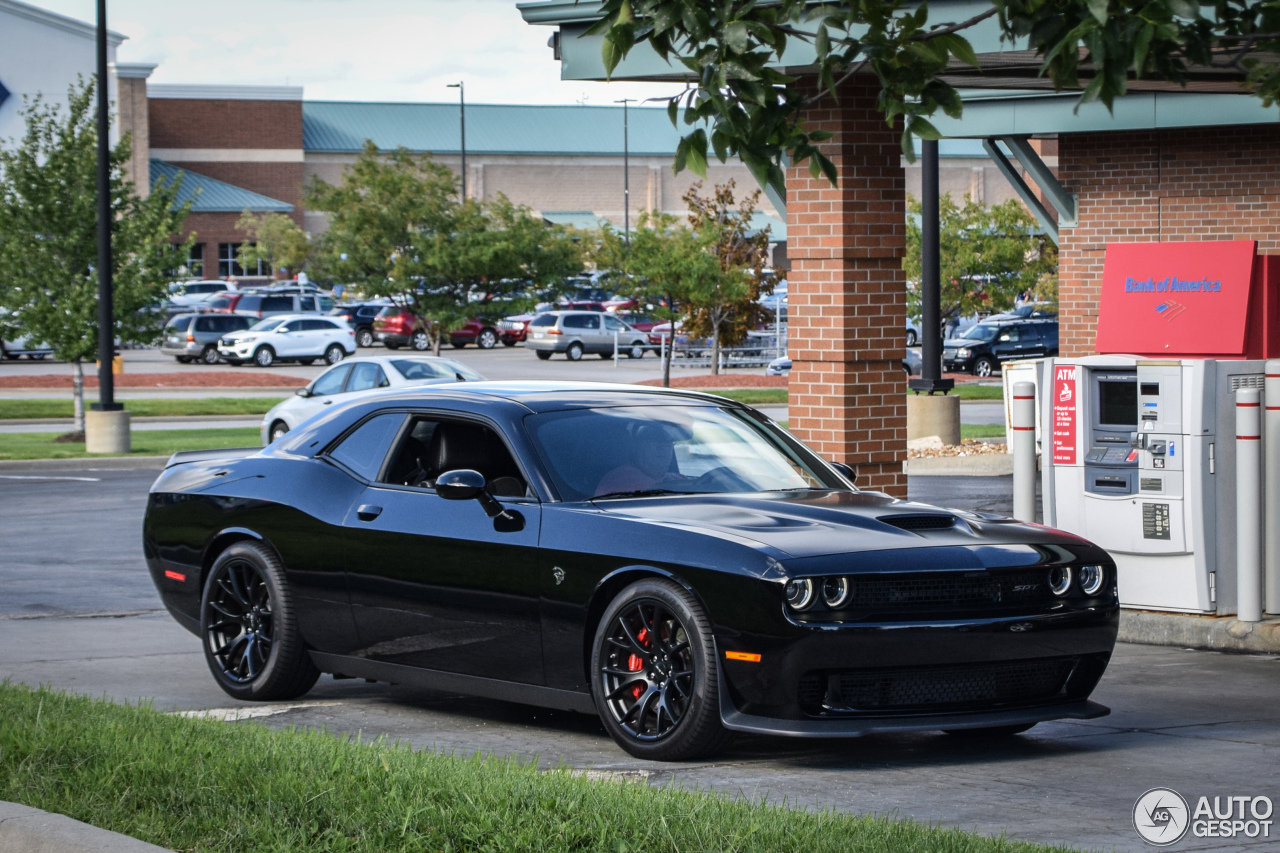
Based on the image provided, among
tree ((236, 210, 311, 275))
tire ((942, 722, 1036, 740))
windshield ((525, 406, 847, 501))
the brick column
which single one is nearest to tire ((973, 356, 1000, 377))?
tree ((236, 210, 311, 275))

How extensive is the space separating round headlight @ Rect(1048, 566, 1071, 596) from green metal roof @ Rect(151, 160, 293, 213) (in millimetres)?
84002

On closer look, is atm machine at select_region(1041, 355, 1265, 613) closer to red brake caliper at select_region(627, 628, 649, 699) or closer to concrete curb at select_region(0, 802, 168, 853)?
red brake caliper at select_region(627, 628, 649, 699)

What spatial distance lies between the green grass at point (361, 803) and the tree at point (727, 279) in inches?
1382

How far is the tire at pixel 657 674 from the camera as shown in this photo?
259 inches

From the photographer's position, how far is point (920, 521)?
279 inches

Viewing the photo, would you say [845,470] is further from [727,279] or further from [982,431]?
[727,279]

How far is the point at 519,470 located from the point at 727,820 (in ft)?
9.02

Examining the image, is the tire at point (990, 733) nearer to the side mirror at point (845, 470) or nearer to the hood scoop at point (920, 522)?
the hood scoop at point (920, 522)

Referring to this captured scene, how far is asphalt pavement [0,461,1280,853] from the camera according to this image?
20.0 ft

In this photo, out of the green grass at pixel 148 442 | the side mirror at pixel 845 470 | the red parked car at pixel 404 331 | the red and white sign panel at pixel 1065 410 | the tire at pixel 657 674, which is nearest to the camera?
the tire at pixel 657 674

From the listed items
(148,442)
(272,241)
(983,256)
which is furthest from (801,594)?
(272,241)

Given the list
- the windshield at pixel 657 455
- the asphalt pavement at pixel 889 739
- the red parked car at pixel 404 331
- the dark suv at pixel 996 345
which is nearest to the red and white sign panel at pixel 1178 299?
the asphalt pavement at pixel 889 739

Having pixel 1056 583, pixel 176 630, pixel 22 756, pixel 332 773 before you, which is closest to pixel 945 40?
pixel 1056 583

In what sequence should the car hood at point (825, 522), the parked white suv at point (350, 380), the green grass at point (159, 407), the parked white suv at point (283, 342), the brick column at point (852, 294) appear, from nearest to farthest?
the car hood at point (825, 522) < the brick column at point (852, 294) < the parked white suv at point (350, 380) < the green grass at point (159, 407) < the parked white suv at point (283, 342)
